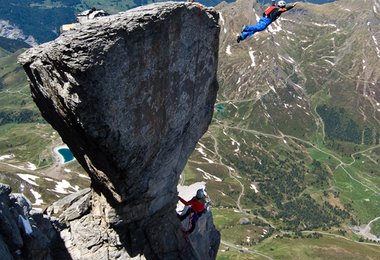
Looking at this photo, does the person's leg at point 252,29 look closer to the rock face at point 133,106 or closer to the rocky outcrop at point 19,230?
the rock face at point 133,106

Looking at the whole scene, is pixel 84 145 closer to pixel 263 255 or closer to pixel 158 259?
pixel 158 259

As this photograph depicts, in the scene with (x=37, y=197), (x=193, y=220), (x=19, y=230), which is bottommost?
(x=37, y=197)

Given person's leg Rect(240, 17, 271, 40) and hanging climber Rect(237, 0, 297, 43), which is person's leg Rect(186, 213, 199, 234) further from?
hanging climber Rect(237, 0, 297, 43)

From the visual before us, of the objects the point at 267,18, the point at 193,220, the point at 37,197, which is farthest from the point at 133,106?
the point at 37,197

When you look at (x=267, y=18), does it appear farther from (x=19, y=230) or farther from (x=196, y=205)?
(x=19, y=230)

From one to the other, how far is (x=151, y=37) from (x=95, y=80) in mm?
4242

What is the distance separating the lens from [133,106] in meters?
22.4

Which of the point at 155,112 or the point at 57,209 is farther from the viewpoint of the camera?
the point at 57,209

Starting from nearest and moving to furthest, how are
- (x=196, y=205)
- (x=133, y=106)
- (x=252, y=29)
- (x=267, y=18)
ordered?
1. (x=133, y=106)
2. (x=196, y=205)
3. (x=252, y=29)
4. (x=267, y=18)

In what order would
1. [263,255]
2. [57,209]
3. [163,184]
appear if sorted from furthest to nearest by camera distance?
1. [263,255]
2. [57,209]
3. [163,184]

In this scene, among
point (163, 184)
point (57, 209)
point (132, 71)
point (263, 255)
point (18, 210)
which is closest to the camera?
point (132, 71)

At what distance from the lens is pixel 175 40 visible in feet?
80.8

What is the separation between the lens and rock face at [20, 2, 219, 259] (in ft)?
65.9

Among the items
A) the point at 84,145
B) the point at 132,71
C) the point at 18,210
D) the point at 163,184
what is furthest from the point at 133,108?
the point at 18,210
